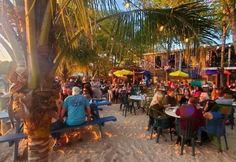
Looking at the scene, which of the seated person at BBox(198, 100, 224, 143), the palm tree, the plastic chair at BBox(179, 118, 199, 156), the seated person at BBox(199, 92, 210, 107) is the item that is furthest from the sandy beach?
the palm tree

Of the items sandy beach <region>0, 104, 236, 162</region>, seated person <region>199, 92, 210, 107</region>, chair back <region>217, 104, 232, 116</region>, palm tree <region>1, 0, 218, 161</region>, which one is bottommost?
sandy beach <region>0, 104, 236, 162</region>

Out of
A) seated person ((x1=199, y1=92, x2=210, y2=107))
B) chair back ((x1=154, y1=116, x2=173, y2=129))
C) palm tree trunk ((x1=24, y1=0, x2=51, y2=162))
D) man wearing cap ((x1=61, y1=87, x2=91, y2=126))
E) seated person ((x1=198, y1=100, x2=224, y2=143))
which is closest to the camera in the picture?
palm tree trunk ((x1=24, y1=0, x2=51, y2=162))

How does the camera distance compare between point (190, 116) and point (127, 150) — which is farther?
point (127, 150)

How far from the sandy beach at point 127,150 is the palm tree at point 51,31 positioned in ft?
7.44

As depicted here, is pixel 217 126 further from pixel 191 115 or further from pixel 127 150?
pixel 127 150

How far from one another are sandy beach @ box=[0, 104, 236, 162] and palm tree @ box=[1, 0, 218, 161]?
2.27 m

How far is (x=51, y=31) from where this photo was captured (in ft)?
10.3

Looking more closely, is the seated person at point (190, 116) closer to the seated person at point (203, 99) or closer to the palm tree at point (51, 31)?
the palm tree at point (51, 31)

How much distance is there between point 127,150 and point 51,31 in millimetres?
3555

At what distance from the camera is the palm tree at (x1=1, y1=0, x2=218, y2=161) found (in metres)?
2.87

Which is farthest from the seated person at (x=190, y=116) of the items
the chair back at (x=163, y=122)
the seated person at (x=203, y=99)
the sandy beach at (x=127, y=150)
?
the seated person at (x=203, y=99)

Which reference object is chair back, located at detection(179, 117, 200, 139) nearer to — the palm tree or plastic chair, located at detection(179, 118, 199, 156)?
plastic chair, located at detection(179, 118, 199, 156)

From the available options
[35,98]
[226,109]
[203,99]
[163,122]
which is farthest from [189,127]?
[35,98]

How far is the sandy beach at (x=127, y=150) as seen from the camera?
5.20m
